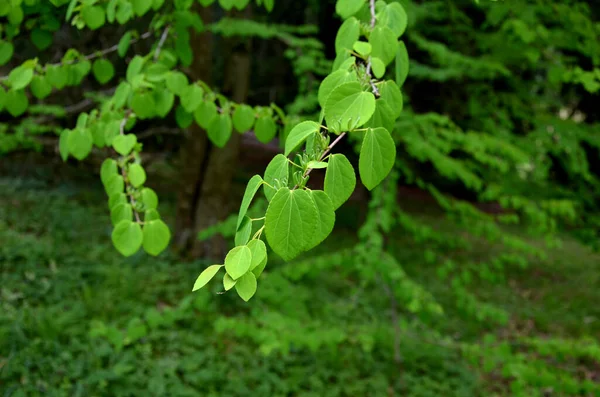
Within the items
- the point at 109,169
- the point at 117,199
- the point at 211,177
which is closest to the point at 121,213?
the point at 117,199

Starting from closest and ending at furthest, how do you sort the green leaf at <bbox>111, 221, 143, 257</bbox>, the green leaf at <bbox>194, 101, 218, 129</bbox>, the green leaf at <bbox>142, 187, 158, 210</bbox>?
the green leaf at <bbox>111, 221, 143, 257</bbox> < the green leaf at <bbox>142, 187, 158, 210</bbox> < the green leaf at <bbox>194, 101, 218, 129</bbox>

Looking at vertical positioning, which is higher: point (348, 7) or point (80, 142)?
point (348, 7)

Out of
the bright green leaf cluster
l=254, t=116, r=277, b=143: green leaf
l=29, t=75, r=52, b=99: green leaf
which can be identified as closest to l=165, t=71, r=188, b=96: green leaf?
l=254, t=116, r=277, b=143: green leaf

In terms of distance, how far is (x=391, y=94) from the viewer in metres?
0.81

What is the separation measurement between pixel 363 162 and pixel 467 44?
12.9ft

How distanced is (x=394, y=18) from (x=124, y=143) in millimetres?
628

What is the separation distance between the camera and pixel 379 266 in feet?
9.45

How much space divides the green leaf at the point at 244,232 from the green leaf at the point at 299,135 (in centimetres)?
10

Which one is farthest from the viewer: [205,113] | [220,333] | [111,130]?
[220,333]

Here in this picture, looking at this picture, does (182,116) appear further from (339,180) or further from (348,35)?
(339,180)

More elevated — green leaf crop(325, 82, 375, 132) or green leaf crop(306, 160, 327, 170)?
green leaf crop(325, 82, 375, 132)

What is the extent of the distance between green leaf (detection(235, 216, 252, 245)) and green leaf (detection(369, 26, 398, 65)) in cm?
37

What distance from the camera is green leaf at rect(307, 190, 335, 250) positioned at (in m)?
0.62

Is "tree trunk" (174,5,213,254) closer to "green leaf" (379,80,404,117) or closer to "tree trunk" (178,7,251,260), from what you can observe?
"tree trunk" (178,7,251,260)
